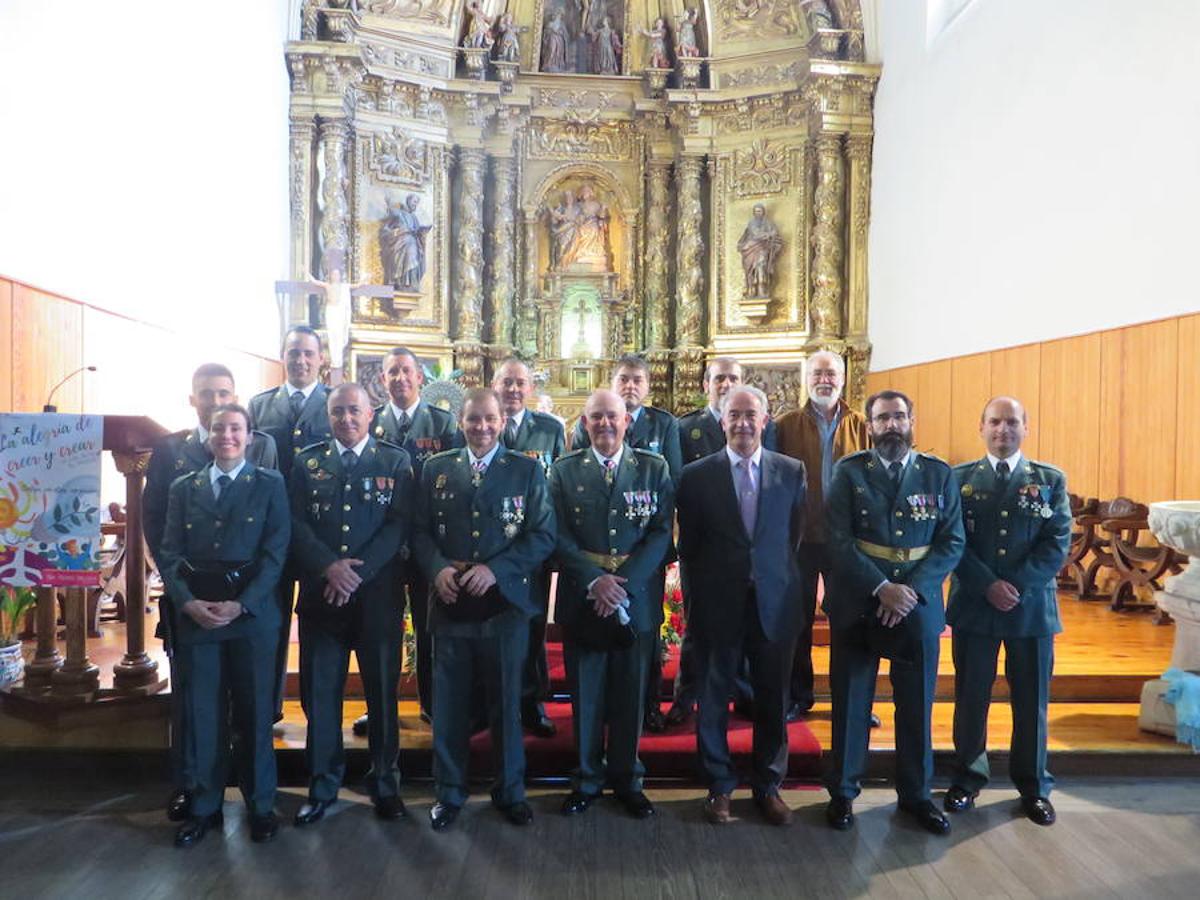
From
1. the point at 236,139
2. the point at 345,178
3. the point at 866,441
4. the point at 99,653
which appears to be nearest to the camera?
the point at 866,441

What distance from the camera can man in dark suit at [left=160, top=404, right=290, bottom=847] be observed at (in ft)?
10.0

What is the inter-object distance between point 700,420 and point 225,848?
249 cm

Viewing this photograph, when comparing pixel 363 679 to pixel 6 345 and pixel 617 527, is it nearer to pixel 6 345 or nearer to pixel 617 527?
pixel 617 527

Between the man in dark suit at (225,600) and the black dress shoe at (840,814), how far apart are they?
6.17 ft

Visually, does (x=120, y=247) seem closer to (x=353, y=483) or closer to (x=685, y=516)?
(x=353, y=483)

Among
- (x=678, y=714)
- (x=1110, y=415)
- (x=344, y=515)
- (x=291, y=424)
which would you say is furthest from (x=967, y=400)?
(x=344, y=515)

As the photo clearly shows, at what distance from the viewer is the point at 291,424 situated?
12.5ft

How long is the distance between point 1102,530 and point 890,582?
13.8 feet

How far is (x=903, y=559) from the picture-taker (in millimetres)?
3215

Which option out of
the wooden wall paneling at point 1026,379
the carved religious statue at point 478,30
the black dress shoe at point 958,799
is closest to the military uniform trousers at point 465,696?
the black dress shoe at point 958,799

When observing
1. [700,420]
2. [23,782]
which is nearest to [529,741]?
[700,420]

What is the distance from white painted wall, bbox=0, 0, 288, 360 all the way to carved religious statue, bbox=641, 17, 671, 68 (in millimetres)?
4502

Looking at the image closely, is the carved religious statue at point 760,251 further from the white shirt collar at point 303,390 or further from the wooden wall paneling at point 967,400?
the white shirt collar at point 303,390

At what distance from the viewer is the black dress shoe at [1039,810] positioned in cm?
323
